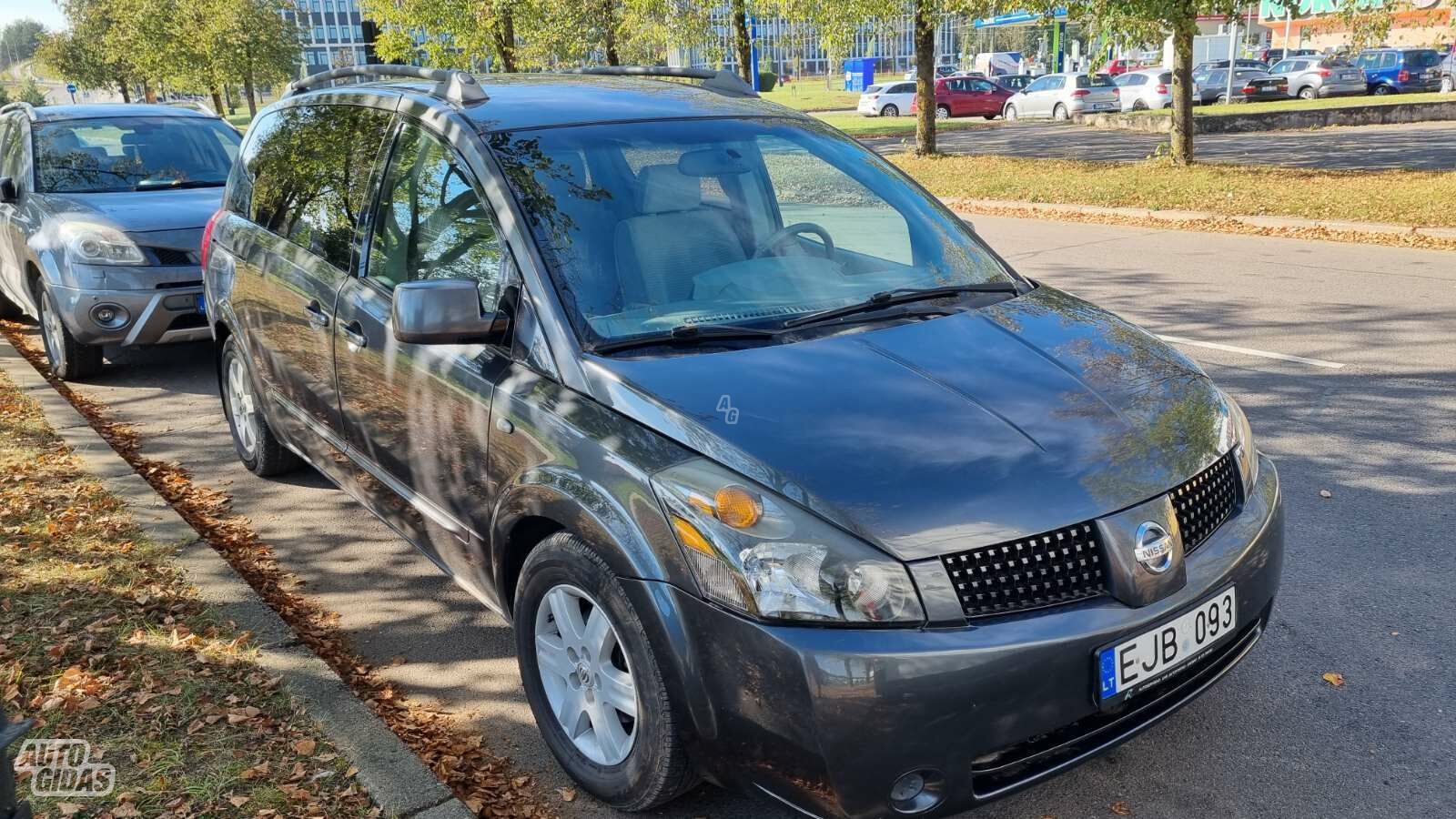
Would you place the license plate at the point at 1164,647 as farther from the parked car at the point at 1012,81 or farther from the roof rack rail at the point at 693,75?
the parked car at the point at 1012,81

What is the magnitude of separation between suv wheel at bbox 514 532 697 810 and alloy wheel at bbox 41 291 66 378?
19.8 feet

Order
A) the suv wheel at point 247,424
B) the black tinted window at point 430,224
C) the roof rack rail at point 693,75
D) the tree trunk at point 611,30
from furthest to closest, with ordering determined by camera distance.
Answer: the tree trunk at point 611,30
the suv wheel at point 247,424
the roof rack rail at point 693,75
the black tinted window at point 430,224

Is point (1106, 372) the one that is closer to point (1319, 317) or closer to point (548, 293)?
point (548, 293)

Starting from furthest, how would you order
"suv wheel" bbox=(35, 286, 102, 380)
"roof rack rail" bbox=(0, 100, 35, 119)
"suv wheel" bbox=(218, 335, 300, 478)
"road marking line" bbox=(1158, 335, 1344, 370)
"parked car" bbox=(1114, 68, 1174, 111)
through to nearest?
"parked car" bbox=(1114, 68, 1174, 111), "roof rack rail" bbox=(0, 100, 35, 119), "suv wheel" bbox=(35, 286, 102, 380), "road marking line" bbox=(1158, 335, 1344, 370), "suv wheel" bbox=(218, 335, 300, 478)

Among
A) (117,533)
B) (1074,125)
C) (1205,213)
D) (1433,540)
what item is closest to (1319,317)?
(1433,540)

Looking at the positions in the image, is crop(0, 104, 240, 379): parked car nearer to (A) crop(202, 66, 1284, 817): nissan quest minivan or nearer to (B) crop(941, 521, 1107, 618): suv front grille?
(A) crop(202, 66, 1284, 817): nissan quest minivan

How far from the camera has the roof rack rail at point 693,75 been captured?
4746 millimetres

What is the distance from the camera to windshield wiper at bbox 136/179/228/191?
859 centimetres

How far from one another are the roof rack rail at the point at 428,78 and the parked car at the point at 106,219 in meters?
2.53

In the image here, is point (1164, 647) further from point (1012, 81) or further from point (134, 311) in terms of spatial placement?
point (1012, 81)

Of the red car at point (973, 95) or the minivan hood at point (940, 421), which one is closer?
the minivan hood at point (940, 421)

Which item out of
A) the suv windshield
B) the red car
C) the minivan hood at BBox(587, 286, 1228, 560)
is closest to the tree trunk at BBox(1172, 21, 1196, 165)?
the suv windshield

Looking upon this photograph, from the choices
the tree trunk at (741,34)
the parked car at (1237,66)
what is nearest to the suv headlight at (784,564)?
the tree trunk at (741,34)

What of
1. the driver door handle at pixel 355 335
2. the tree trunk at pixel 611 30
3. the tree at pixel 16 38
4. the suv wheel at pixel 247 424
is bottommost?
the suv wheel at pixel 247 424
